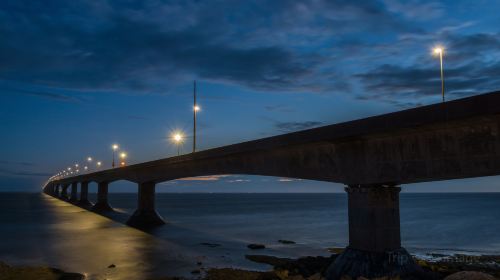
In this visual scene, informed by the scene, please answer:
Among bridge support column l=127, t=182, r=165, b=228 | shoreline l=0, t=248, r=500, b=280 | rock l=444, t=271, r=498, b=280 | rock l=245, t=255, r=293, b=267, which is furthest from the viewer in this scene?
bridge support column l=127, t=182, r=165, b=228

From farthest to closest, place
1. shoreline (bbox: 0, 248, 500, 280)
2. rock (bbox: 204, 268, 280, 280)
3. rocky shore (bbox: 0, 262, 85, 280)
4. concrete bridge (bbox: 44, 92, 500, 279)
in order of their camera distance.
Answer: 1. rocky shore (bbox: 0, 262, 85, 280)
2. rock (bbox: 204, 268, 280, 280)
3. shoreline (bbox: 0, 248, 500, 280)
4. concrete bridge (bbox: 44, 92, 500, 279)

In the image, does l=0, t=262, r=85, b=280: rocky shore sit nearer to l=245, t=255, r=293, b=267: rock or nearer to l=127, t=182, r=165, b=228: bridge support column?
l=245, t=255, r=293, b=267: rock

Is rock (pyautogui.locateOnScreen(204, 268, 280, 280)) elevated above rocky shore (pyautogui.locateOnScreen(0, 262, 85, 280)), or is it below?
above

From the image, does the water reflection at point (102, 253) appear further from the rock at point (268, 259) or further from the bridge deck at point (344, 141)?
the bridge deck at point (344, 141)

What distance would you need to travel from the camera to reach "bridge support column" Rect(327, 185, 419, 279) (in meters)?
16.2

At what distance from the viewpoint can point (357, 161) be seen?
1756 cm

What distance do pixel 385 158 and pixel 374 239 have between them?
10.5ft

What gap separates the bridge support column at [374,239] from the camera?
1622 cm

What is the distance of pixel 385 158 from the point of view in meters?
16.4

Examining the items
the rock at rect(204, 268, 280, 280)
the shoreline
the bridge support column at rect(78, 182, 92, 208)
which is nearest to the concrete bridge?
the shoreline

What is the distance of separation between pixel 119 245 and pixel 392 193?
71.1 feet

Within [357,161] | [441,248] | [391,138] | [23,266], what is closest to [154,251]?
[23,266]

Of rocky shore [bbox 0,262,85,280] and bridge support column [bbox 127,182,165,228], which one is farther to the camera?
bridge support column [bbox 127,182,165,228]

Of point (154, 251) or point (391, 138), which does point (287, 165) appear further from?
point (154, 251)
